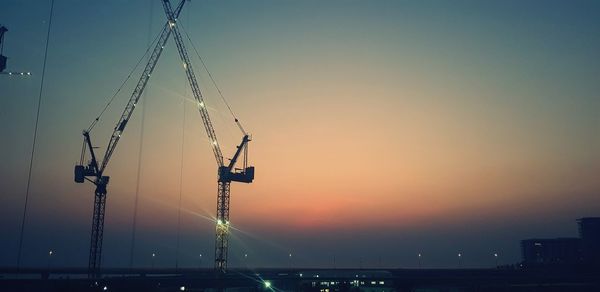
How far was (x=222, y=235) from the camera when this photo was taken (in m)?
181

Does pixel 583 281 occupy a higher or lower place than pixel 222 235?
lower

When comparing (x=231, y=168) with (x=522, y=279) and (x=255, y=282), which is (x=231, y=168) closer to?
(x=255, y=282)

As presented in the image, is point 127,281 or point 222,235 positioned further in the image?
point 222,235

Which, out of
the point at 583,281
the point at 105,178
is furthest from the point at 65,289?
the point at 583,281

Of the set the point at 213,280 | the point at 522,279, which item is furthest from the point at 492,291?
the point at 213,280

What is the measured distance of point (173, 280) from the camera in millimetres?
144375

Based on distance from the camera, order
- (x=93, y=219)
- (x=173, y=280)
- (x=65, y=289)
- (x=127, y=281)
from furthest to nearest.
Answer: (x=93, y=219), (x=173, y=280), (x=127, y=281), (x=65, y=289)

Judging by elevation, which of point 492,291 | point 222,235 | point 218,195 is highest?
point 218,195

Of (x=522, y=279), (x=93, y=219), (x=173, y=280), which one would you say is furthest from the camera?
(x=93, y=219)

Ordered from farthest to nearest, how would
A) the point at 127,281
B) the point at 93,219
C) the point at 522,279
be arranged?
1. the point at 93,219
2. the point at 522,279
3. the point at 127,281

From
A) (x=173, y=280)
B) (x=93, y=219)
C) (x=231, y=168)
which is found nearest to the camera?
(x=173, y=280)

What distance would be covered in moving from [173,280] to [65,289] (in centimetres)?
3481

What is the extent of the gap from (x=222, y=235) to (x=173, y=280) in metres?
38.4

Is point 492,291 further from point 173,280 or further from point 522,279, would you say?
point 173,280
